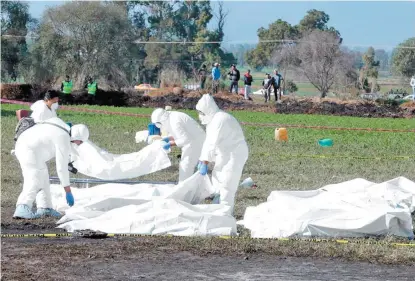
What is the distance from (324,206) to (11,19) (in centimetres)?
5475

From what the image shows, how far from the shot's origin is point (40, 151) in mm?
13453

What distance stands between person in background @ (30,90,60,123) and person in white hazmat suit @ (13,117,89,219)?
907mm

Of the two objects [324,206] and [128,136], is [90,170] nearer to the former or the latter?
[324,206]

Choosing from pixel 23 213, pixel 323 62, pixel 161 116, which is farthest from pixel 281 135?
pixel 323 62

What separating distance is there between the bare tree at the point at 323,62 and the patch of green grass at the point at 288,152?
20124 mm

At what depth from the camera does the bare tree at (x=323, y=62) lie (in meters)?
56.8

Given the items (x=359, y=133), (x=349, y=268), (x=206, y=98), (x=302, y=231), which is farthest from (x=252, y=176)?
(x=359, y=133)

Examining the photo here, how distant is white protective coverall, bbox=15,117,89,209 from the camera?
521 inches

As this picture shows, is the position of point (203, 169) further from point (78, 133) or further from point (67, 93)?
point (67, 93)

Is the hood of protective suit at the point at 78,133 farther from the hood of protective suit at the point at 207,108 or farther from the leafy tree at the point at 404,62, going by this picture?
the leafy tree at the point at 404,62

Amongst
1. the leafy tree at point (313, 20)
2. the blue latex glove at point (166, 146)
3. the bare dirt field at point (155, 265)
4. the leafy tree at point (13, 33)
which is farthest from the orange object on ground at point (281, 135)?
the leafy tree at point (313, 20)

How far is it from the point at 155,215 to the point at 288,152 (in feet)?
35.8

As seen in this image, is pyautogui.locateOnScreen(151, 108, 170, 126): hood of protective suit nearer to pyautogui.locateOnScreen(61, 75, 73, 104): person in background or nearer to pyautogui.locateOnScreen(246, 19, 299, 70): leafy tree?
pyautogui.locateOnScreen(61, 75, 73, 104): person in background

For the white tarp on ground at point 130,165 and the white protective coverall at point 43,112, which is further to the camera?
the white tarp on ground at point 130,165
